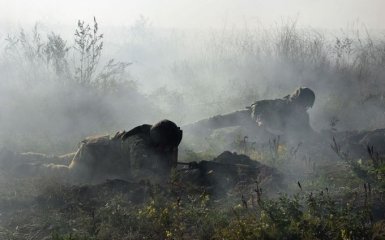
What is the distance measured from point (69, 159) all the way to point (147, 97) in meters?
8.15

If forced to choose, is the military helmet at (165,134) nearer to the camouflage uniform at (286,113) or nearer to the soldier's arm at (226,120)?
the camouflage uniform at (286,113)

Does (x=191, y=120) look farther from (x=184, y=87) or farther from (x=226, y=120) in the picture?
(x=184, y=87)

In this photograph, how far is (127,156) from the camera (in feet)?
31.4

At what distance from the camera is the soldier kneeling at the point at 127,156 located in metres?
9.10

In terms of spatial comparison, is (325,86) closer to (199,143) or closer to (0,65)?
(199,143)

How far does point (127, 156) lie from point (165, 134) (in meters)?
1.08

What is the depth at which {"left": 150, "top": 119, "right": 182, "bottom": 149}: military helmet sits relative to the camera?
9016 mm

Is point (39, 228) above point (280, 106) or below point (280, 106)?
below

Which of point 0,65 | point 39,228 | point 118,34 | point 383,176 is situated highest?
point 118,34

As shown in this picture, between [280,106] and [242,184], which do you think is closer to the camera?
[242,184]

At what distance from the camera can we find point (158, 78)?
891 inches

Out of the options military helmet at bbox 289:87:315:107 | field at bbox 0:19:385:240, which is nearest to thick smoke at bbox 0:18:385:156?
field at bbox 0:19:385:240

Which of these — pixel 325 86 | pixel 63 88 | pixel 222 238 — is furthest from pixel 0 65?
pixel 222 238

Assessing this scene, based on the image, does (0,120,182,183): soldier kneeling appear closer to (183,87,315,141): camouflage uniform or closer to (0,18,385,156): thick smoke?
(0,18,385,156): thick smoke
